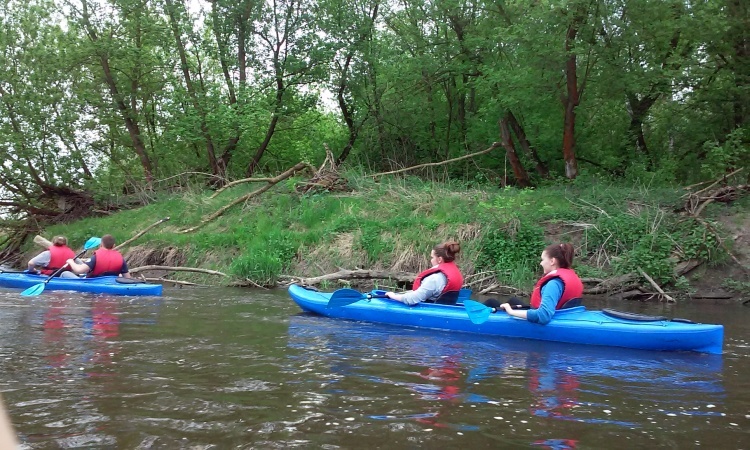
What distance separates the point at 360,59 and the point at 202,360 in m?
15.5

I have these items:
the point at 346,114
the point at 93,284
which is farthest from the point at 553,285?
the point at 346,114

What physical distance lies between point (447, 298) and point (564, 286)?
1.48m

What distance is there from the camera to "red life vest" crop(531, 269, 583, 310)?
6.39 metres

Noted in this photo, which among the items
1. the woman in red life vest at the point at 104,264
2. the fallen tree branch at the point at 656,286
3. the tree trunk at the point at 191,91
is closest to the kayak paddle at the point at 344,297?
the woman in red life vest at the point at 104,264

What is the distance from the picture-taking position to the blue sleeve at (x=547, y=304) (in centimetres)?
634

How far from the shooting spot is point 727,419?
385 cm

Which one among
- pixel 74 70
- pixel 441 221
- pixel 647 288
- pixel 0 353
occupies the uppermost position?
pixel 74 70

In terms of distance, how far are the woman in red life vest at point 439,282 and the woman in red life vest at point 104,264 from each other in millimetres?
5197

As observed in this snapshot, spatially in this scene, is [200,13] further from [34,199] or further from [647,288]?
[647,288]

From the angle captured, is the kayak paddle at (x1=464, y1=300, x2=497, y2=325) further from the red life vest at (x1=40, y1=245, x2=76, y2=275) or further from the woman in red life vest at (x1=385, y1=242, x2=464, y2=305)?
the red life vest at (x1=40, y1=245, x2=76, y2=275)

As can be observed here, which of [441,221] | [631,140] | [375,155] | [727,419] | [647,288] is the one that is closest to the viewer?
[727,419]

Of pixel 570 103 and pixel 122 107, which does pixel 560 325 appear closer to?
pixel 570 103

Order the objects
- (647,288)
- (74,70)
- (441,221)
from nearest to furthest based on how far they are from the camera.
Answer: (647,288), (441,221), (74,70)

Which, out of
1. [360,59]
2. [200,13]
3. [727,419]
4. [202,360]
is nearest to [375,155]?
[360,59]
